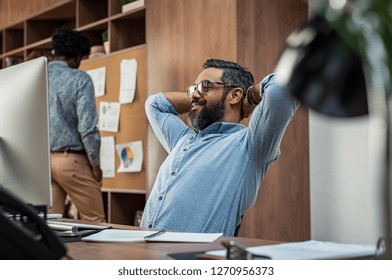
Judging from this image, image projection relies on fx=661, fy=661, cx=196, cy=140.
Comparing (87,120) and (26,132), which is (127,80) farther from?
(26,132)

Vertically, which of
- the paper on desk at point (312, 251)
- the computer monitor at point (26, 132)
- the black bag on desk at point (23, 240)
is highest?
the computer monitor at point (26, 132)

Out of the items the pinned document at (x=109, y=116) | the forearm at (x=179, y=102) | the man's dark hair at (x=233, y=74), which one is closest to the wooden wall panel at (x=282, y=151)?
the forearm at (x=179, y=102)

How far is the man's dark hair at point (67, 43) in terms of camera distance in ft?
12.6

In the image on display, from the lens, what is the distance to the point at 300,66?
0.82 metres

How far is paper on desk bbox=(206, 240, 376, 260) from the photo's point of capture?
112 cm

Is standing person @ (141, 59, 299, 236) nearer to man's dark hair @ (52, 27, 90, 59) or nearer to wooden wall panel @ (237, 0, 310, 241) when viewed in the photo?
wooden wall panel @ (237, 0, 310, 241)

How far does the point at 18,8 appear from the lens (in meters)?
5.76

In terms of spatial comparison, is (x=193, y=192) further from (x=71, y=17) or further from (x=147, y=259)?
(x=71, y=17)

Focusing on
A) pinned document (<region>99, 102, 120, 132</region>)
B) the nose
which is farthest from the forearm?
pinned document (<region>99, 102, 120, 132</region>)

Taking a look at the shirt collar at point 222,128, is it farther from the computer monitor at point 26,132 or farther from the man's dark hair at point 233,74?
the computer monitor at point 26,132

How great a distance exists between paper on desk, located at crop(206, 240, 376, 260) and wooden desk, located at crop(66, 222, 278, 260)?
0.16 metres

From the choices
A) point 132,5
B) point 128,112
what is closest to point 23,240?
point 128,112

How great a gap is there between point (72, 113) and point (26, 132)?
216 cm

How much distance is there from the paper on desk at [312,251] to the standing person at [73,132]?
8.54 ft
